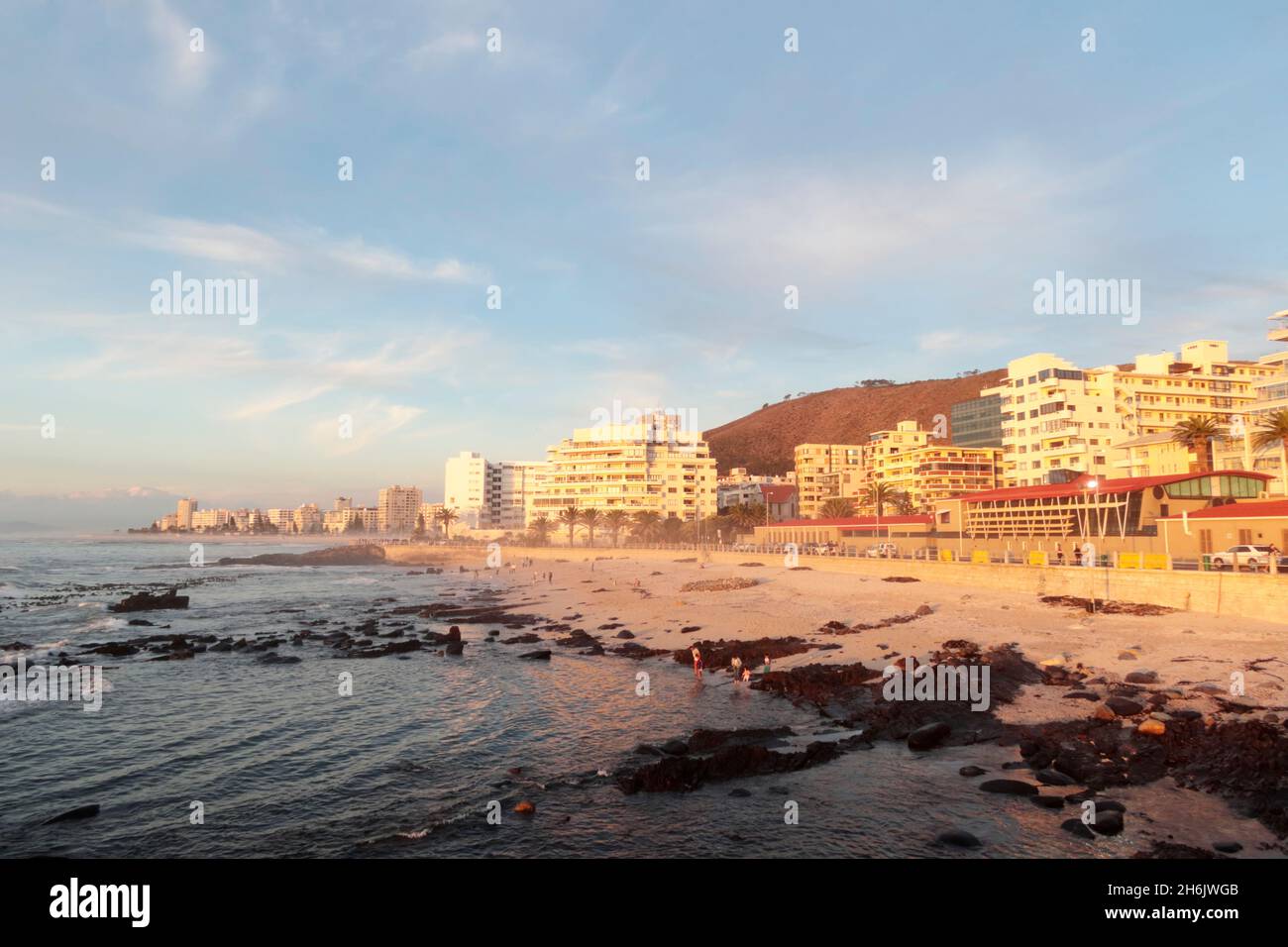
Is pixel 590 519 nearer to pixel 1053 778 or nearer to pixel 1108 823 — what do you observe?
pixel 1053 778

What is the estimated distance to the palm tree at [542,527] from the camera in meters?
152

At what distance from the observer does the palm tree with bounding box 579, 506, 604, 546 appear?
135 meters

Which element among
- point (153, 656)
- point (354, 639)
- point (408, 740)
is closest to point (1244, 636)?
point (408, 740)

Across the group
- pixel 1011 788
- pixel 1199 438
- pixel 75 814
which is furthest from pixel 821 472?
pixel 75 814

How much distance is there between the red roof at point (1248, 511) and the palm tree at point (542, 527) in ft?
395

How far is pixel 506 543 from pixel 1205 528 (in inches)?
5084

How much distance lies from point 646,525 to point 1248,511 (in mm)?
103057

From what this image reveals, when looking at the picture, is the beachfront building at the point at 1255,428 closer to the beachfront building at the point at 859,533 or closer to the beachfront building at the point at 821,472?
the beachfront building at the point at 859,533

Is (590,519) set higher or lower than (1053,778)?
higher

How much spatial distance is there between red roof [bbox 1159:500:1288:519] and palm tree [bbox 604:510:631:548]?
101 meters

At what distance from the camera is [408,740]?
22.8 meters

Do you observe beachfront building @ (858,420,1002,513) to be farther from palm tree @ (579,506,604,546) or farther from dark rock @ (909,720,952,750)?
dark rock @ (909,720,952,750)

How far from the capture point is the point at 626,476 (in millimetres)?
153375

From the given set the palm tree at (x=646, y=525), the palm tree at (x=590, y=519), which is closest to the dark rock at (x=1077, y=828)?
the palm tree at (x=590, y=519)
